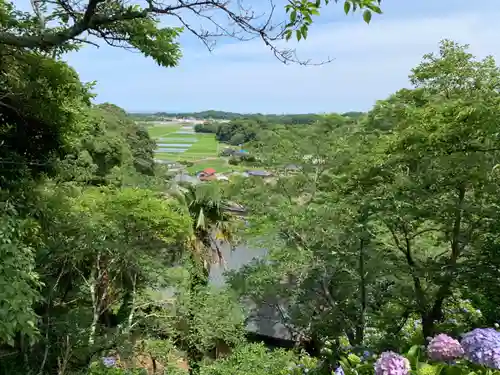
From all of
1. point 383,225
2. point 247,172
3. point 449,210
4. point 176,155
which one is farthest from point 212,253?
point 176,155

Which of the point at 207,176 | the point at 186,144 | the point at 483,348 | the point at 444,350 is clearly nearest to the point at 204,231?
the point at 444,350

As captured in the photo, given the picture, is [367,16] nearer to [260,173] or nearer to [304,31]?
[304,31]

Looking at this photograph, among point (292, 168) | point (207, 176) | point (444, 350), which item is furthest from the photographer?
point (207, 176)

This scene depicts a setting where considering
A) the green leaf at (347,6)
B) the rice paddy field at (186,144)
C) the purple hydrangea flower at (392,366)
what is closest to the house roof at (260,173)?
the green leaf at (347,6)

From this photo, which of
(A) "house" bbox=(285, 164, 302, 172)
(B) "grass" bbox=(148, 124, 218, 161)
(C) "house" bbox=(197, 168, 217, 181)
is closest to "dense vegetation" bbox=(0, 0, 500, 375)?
(A) "house" bbox=(285, 164, 302, 172)

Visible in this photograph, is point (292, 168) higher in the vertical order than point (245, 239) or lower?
higher

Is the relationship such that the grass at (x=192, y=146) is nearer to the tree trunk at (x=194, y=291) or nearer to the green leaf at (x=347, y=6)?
the tree trunk at (x=194, y=291)
